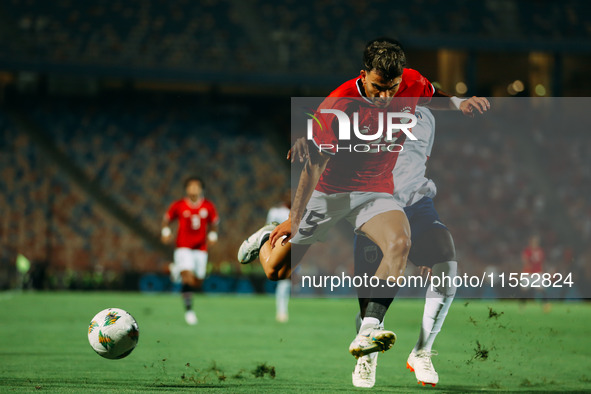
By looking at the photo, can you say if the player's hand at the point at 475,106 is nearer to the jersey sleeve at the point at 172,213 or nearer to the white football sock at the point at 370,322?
the white football sock at the point at 370,322

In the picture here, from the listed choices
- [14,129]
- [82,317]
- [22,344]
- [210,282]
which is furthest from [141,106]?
[22,344]

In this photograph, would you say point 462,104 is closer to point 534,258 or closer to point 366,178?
point 366,178

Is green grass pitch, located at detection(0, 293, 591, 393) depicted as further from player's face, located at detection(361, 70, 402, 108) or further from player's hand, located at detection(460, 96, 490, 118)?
player's face, located at detection(361, 70, 402, 108)

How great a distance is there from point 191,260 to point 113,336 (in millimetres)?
8351

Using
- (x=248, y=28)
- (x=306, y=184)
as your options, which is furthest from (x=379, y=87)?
(x=248, y=28)

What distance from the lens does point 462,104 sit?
620cm

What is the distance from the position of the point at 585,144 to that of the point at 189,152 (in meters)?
12.7

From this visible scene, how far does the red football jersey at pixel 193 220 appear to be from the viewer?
14.7 metres

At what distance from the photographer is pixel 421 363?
6352 millimetres

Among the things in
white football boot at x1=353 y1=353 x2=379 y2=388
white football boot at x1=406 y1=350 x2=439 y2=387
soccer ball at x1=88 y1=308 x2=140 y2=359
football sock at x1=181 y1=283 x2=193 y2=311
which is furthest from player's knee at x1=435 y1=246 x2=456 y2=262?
football sock at x1=181 y1=283 x2=193 y2=311

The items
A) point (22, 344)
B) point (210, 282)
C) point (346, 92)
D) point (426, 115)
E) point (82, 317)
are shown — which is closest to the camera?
point (346, 92)

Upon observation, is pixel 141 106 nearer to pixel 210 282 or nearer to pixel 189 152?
pixel 189 152

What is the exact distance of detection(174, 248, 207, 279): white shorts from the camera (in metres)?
14.7

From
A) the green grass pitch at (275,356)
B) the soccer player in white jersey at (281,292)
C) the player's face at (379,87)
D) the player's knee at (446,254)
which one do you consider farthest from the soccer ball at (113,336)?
the soccer player in white jersey at (281,292)
